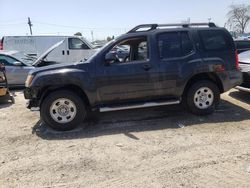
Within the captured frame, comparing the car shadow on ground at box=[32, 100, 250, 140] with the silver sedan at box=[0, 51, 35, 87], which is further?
the silver sedan at box=[0, 51, 35, 87]

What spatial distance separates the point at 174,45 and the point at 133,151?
273 cm

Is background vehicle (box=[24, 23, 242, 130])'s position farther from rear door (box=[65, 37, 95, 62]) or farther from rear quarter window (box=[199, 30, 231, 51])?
rear door (box=[65, 37, 95, 62])

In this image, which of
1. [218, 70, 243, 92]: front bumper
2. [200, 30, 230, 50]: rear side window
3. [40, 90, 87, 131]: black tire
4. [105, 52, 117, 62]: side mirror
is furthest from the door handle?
[218, 70, 243, 92]: front bumper

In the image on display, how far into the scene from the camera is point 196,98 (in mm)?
6668

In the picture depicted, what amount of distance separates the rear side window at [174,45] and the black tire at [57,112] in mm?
2015

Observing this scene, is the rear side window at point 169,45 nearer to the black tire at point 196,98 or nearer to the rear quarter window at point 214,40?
the rear quarter window at point 214,40

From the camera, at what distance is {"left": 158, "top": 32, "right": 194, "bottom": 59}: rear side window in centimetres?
645

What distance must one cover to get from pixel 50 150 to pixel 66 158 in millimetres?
505

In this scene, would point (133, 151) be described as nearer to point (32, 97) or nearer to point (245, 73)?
point (32, 97)

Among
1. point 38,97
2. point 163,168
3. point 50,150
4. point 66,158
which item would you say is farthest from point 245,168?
point 38,97

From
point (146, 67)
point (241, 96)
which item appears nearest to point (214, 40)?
point (146, 67)

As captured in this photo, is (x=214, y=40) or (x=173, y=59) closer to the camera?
(x=173, y=59)

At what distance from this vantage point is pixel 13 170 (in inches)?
173

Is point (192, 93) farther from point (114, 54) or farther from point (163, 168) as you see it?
point (163, 168)
